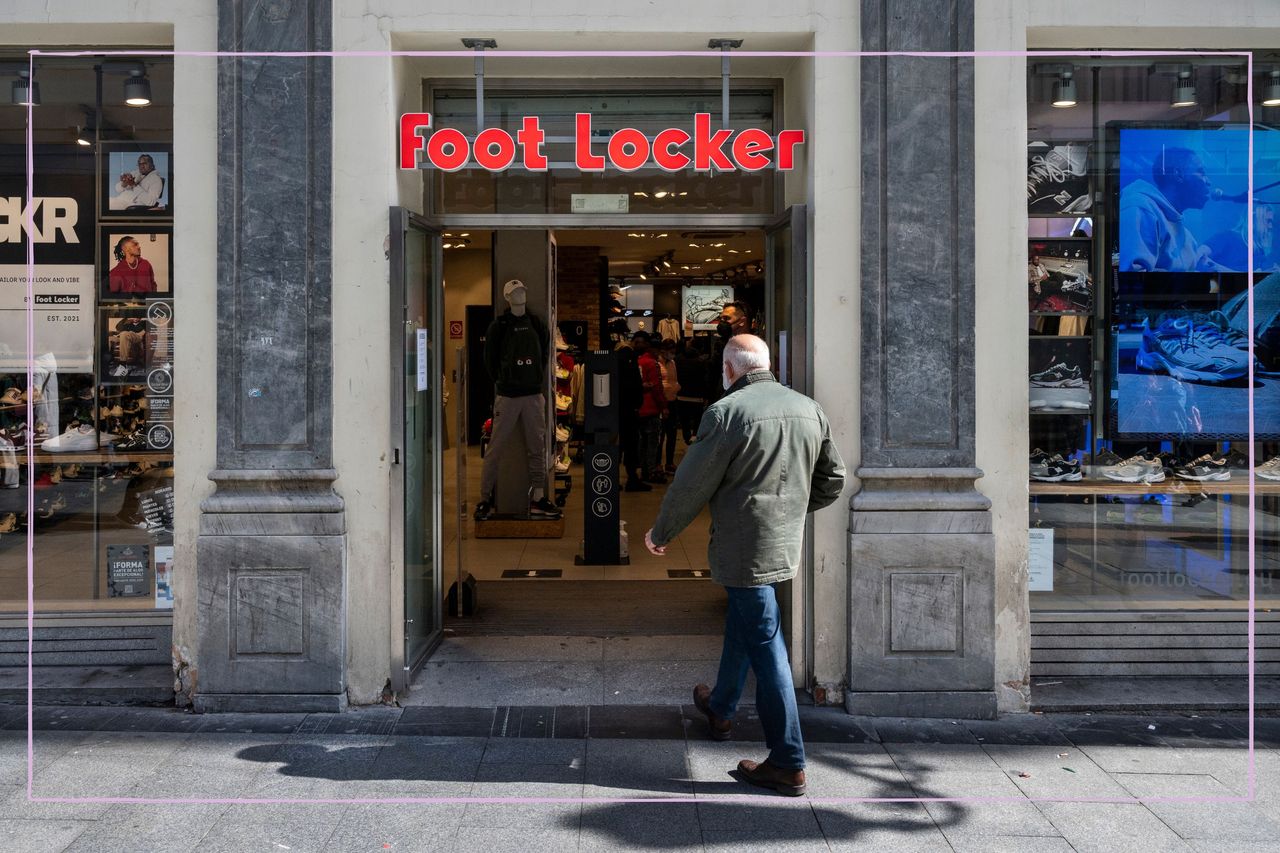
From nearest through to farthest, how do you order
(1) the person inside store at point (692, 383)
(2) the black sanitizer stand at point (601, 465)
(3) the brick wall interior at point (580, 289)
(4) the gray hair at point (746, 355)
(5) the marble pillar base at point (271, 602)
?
1. (4) the gray hair at point (746, 355)
2. (5) the marble pillar base at point (271, 602)
3. (2) the black sanitizer stand at point (601, 465)
4. (1) the person inside store at point (692, 383)
5. (3) the brick wall interior at point (580, 289)

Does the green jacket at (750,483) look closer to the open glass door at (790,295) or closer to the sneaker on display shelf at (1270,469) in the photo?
the open glass door at (790,295)

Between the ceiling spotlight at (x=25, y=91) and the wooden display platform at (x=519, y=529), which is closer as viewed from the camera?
the ceiling spotlight at (x=25, y=91)

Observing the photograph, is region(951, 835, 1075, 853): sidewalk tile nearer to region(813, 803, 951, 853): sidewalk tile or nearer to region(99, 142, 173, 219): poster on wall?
region(813, 803, 951, 853): sidewalk tile

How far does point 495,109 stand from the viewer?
678cm

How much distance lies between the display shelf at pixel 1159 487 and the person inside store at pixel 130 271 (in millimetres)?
5387

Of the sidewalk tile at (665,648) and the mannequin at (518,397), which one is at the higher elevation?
the mannequin at (518,397)

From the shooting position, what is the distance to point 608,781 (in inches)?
202

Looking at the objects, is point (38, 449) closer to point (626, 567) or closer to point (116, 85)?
point (116, 85)

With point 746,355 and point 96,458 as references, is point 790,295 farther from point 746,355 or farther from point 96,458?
point 96,458

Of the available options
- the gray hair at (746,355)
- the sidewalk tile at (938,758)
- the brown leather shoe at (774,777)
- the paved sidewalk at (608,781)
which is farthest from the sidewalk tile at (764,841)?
the gray hair at (746,355)

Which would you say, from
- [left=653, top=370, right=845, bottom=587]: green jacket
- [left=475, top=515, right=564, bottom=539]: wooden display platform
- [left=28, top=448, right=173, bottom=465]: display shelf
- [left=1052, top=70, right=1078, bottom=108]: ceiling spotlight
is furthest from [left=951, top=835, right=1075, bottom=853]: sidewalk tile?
[left=475, top=515, right=564, bottom=539]: wooden display platform

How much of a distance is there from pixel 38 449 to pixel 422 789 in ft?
12.0

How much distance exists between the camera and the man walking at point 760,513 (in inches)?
197

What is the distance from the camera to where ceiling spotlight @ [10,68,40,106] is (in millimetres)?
6758
